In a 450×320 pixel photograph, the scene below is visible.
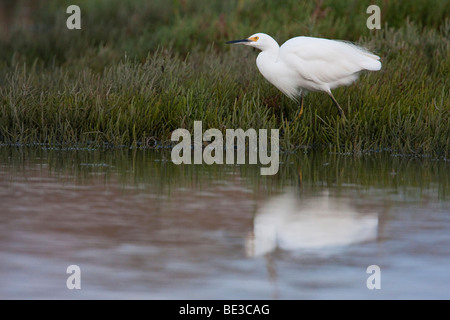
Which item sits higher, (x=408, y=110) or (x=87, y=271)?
(x=408, y=110)

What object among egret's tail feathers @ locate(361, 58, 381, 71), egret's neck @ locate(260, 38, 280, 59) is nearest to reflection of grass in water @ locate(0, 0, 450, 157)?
egret's tail feathers @ locate(361, 58, 381, 71)

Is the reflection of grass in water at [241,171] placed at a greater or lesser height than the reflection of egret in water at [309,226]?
greater

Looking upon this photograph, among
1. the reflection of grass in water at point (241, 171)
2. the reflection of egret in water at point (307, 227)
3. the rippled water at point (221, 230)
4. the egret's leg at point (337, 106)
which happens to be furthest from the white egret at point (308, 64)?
the reflection of egret in water at point (307, 227)

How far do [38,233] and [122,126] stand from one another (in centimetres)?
484

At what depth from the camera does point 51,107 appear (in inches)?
416

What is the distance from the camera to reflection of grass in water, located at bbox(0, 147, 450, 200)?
7.71 meters

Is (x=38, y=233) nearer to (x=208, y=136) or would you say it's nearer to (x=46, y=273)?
(x=46, y=273)

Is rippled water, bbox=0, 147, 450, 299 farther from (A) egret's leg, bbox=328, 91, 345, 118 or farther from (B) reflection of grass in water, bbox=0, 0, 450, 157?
(A) egret's leg, bbox=328, 91, 345, 118

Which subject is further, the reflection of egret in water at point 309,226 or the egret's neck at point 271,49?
the egret's neck at point 271,49

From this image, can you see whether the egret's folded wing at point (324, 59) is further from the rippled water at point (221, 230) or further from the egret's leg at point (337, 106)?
the rippled water at point (221, 230)

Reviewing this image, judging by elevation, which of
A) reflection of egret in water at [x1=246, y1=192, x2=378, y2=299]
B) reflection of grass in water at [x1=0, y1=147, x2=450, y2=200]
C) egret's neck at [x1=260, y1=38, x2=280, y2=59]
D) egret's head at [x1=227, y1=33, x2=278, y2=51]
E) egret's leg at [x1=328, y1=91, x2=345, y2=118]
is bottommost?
reflection of egret in water at [x1=246, y1=192, x2=378, y2=299]

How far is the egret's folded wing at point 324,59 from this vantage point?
1085 cm

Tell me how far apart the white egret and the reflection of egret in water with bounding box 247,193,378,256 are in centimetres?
401
